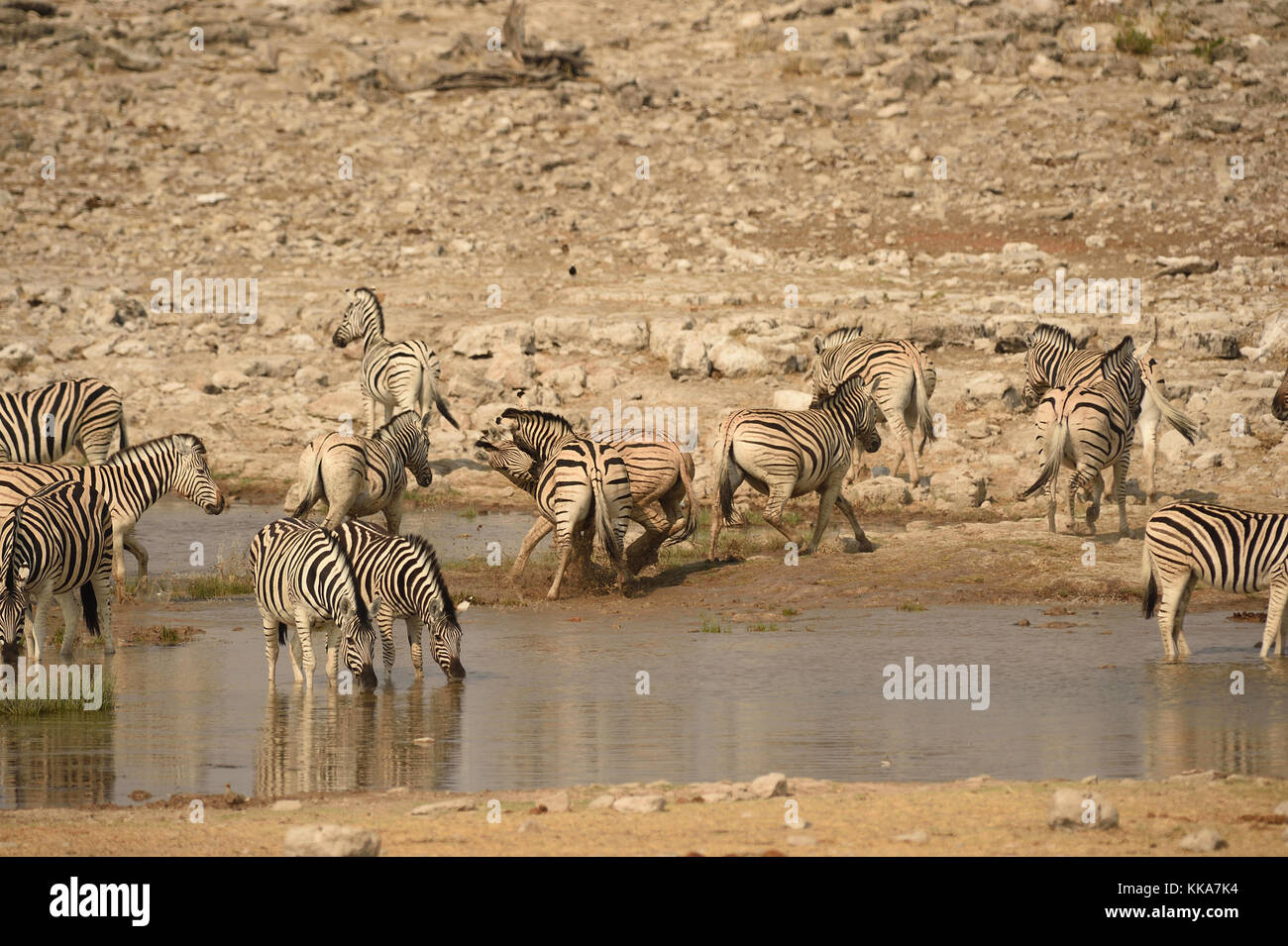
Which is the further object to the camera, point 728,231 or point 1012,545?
point 728,231

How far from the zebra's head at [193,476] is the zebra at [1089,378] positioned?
27.5 feet

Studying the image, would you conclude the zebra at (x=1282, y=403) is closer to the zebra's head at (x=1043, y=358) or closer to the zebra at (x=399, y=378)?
the zebra's head at (x=1043, y=358)

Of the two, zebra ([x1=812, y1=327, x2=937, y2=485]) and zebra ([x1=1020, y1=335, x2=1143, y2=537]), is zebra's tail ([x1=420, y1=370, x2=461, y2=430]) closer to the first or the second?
zebra ([x1=812, y1=327, x2=937, y2=485])

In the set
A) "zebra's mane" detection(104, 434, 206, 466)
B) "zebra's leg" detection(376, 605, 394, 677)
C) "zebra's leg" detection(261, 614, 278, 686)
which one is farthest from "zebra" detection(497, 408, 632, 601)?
"zebra's leg" detection(261, 614, 278, 686)

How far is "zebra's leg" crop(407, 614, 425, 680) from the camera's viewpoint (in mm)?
11234

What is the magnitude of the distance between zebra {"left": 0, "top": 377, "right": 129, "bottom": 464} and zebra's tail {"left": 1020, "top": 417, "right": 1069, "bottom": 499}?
9126 millimetres

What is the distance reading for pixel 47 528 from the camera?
10.9 meters

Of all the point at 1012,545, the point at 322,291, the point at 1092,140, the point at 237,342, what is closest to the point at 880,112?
the point at 1092,140

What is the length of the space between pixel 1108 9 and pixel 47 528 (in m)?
30.9

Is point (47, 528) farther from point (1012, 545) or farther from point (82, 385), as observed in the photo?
point (1012, 545)

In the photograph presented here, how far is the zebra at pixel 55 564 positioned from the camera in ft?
34.0

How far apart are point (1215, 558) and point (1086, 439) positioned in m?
4.65

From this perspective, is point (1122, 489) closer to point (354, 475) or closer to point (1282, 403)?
point (1282, 403)
